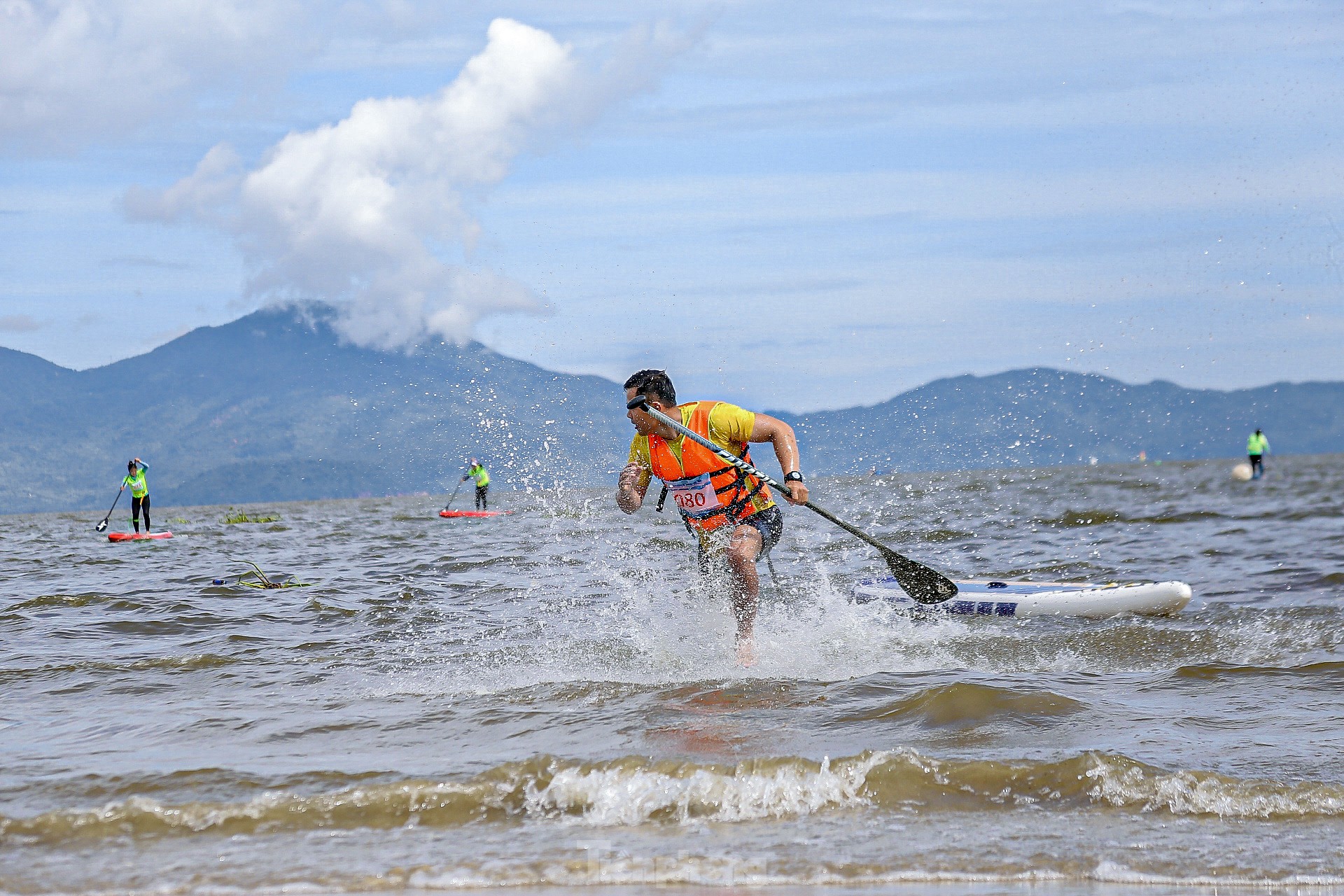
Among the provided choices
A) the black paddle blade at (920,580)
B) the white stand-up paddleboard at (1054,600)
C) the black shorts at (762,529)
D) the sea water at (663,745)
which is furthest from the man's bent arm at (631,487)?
the white stand-up paddleboard at (1054,600)

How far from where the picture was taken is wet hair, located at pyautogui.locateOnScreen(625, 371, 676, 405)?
8008 mm

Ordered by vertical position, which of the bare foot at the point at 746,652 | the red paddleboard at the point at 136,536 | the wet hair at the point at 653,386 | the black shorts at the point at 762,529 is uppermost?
the wet hair at the point at 653,386

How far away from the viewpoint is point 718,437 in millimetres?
8180

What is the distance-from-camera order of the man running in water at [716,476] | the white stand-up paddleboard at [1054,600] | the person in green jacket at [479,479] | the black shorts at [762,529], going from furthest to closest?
the person in green jacket at [479,479] < the white stand-up paddleboard at [1054,600] < the black shorts at [762,529] < the man running in water at [716,476]

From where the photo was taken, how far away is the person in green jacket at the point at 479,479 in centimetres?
3981

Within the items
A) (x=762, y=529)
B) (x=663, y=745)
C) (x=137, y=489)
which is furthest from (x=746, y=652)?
(x=137, y=489)

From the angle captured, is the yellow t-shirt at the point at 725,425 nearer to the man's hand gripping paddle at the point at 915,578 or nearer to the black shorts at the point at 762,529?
the black shorts at the point at 762,529

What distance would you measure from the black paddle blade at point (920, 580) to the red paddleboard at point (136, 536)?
22.1 m

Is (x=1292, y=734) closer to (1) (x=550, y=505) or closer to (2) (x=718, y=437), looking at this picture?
(2) (x=718, y=437)

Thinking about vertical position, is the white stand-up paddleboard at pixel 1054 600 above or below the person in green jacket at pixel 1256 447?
below

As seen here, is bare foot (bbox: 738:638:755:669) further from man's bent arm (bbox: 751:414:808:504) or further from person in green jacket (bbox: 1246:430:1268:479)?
person in green jacket (bbox: 1246:430:1268:479)

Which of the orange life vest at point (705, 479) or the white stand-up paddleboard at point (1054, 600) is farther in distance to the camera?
the white stand-up paddleboard at point (1054, 600)

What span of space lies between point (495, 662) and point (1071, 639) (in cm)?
468

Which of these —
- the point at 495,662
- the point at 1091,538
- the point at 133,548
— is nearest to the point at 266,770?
the point at 495,662
